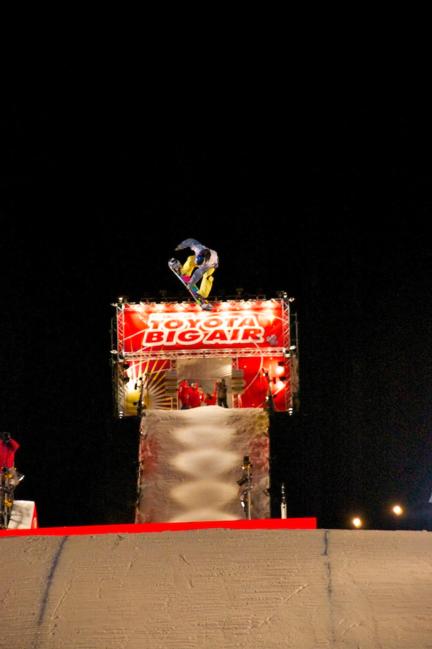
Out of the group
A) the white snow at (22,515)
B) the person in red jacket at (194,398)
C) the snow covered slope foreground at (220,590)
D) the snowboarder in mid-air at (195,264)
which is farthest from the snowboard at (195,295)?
the snow covered slope foreground at (220,590)

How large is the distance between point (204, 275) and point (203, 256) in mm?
1207

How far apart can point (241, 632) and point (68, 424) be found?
45.1 m

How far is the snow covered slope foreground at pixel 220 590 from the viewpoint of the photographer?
3.76m

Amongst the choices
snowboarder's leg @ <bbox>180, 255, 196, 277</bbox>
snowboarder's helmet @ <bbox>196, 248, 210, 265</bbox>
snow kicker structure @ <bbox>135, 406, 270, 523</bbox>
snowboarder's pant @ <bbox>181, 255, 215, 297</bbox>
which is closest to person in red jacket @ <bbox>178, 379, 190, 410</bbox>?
snow kicker structure @ <bbox>135, 406, 270, 523</bbox>

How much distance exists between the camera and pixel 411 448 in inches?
1753

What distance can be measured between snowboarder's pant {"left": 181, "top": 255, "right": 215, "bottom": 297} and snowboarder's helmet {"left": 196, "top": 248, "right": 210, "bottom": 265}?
10.1 inches

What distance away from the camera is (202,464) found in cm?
1859

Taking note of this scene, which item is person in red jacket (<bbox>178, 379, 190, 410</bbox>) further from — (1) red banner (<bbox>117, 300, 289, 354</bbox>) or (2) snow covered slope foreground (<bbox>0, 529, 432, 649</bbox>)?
(2) snow covered slope foreground (<bbox>0, 529, 432, 649</bbox>)

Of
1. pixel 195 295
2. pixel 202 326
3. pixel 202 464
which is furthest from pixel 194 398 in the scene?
pixel 202 464

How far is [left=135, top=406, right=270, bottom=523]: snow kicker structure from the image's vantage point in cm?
1714

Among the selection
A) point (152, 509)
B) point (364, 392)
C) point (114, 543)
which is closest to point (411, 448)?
point (364, 392)

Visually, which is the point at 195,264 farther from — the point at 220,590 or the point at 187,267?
the point at 220,590

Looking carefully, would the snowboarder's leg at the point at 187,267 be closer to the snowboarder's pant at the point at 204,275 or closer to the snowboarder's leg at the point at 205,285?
the snowboarder's pant at the point at 204,275

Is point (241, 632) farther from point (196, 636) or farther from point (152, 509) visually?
point (152, 509)
